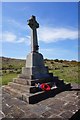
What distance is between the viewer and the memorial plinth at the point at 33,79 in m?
6.49

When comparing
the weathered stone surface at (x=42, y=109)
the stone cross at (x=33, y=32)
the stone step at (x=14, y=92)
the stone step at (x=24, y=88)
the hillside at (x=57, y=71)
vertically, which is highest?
the stone cross at (x=33, y=32)

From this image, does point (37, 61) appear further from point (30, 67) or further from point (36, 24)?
point (36, 24)

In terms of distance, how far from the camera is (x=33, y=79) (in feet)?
25.3

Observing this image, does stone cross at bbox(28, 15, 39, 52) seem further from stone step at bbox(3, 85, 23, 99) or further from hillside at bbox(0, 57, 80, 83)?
hillside at bbox(0, 57, 80, 83)

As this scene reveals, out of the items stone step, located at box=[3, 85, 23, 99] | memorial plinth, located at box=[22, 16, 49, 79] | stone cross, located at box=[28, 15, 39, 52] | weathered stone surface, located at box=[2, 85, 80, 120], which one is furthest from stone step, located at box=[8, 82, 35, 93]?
stone cross, located at box=[28, 15, 39, 52]

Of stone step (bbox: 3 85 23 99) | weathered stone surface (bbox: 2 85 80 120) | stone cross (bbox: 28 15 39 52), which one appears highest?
stone cross (bbox: 28 15 39 52)

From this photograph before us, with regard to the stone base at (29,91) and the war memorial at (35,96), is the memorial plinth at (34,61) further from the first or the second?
the stone base at (29,91)

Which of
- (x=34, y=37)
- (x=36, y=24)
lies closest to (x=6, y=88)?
(x=34, y=37)

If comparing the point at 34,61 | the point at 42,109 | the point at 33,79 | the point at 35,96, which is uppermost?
the point at 34,61

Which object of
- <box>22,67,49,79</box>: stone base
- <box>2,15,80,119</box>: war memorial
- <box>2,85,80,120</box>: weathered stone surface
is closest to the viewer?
<box>2,85,80,120</box>: weathered stone surface

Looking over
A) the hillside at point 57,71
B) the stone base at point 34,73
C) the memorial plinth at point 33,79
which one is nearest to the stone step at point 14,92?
the memorial plinth at point 33,79

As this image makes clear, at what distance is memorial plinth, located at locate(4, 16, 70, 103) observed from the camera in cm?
649

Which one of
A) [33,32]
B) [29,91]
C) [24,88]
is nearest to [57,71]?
[33,32]

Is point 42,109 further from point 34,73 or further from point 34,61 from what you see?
point 34,61
